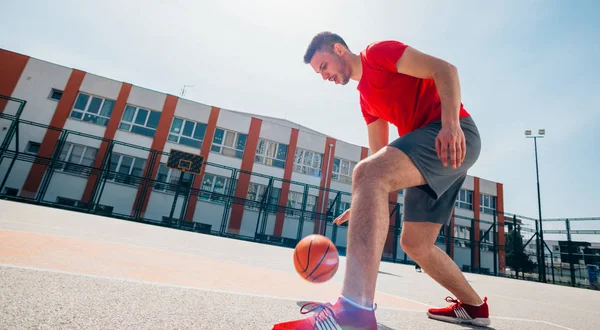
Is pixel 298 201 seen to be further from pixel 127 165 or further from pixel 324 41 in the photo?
pixel 324 41

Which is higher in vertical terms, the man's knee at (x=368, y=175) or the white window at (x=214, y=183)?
the white window at (x=214, y=183)

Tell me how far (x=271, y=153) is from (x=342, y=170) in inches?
240

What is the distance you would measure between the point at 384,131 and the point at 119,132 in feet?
67.0

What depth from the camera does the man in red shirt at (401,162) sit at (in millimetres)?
1204

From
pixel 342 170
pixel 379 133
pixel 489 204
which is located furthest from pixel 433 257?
pixel 489 204

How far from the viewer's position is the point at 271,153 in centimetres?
2158

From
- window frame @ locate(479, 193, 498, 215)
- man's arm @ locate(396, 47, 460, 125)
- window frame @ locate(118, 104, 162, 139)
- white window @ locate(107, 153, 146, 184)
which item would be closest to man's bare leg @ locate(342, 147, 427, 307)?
man's arm @ locate(396, 47, 460, 125)

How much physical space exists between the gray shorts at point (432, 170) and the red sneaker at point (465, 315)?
2.29ft

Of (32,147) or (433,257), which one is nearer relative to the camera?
(433,257)

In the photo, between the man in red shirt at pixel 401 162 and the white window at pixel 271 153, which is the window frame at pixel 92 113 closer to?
the white window at pixel 271 153

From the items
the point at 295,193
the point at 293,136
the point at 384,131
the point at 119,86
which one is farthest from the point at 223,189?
the point at 384,131

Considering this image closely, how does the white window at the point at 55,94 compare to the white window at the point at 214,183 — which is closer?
the white window at the point at 55,94

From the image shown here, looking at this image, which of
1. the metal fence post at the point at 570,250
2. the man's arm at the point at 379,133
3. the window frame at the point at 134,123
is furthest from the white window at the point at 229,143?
the metal fence post at the point at 570,250

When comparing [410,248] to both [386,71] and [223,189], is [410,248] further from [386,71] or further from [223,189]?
[223,189]
